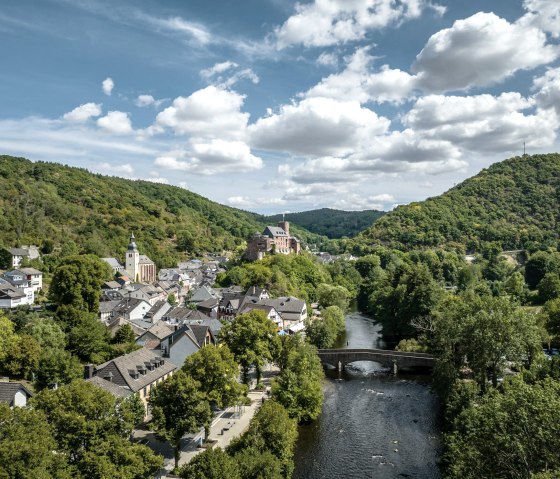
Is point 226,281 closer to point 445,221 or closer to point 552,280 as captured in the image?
point 552,280

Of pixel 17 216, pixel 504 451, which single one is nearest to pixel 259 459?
pixel 504 451

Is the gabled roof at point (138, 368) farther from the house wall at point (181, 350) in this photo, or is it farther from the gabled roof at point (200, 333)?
the gabled roof at point (200, 333)

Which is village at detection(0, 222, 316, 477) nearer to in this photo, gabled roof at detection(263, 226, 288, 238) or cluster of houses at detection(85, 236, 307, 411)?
cluster of houses at detection(85, 236, 307, 411)

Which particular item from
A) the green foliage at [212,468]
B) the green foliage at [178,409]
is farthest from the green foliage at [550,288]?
the green foliage at [212,468]

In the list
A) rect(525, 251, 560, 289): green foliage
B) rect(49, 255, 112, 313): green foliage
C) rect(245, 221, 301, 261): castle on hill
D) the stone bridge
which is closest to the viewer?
the stone bridge

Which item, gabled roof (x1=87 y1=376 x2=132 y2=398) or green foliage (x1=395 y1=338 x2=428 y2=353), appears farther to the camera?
green foliage (x1=395 y1=338 x2=428 y2=353)

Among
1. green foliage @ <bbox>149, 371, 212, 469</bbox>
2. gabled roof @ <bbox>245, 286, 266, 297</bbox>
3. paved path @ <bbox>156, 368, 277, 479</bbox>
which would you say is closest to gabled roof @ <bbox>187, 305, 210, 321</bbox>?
gabled roof @ <bbox>245, 286, 266, 297</bbox>

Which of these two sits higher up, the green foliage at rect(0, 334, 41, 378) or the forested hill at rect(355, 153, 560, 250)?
the forested hill at rect(355, 153, 560, 250)
